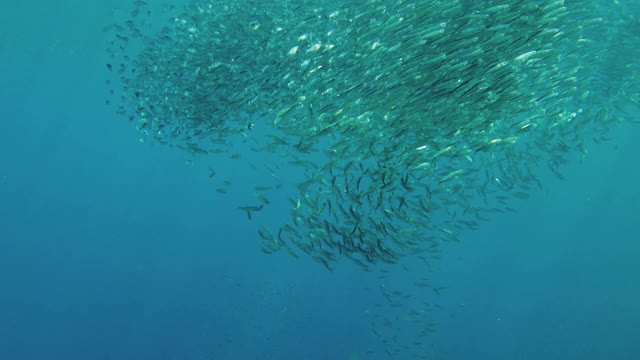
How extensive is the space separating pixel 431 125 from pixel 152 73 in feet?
18.8

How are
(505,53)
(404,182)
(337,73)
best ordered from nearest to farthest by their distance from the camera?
(404,182), (505,53), (337,73)

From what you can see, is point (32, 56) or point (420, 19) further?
point (32, 56)

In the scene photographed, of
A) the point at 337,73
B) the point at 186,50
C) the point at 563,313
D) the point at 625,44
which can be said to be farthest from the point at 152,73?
the point at 563,313

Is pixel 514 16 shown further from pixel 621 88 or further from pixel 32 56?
pixel 32 56

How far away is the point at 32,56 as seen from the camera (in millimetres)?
27375

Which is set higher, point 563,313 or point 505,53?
point 505,53

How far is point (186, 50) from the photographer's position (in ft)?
32.2

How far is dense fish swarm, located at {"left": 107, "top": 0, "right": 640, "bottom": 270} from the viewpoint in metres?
6.36

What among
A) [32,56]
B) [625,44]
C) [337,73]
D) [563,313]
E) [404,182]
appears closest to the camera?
[404,182]

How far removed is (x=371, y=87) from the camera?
22.2 ft

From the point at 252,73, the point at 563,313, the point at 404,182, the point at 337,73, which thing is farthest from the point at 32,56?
the point at 563,313

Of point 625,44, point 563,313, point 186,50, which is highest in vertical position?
point 186,50

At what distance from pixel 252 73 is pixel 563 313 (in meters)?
29.8

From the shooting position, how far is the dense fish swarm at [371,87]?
6363mm
